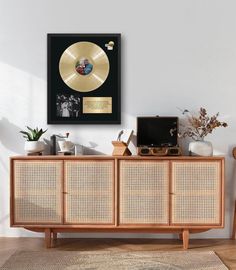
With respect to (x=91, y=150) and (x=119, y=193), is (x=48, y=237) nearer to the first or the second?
(x=119, y=193)

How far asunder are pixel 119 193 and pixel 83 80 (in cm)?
119

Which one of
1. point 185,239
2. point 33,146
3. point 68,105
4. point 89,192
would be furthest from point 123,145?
point 185,239

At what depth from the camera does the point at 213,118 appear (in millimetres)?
4633

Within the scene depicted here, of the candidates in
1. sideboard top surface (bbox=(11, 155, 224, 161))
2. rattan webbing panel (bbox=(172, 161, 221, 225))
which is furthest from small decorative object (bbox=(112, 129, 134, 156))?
rattan webbing panel (bbox=(172, 161, 221, 225))

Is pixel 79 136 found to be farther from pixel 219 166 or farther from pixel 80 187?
pixel 219 166

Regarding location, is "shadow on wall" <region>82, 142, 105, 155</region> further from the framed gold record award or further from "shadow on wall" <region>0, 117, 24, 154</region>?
"shadow on wall" <region>0, 117, 24, 154</region>

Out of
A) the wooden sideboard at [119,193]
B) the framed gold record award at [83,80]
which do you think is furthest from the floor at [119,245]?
the framed gold record award at [83,80]

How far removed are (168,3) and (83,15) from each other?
0.84 metres

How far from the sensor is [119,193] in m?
4.43

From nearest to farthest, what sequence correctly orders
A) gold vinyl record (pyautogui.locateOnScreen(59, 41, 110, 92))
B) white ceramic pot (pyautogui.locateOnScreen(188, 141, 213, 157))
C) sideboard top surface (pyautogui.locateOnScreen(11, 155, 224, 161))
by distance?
1. sideboard top surface (pyautogui.locateOnScreen(11, 155, 224, 161))
2. white ceramic pot (pyautogui.locateOnScreen(188, 141, 213, 157))
3. gold vinyl record (pyautogui.locateOnScreen(59, 41, 110, 92))

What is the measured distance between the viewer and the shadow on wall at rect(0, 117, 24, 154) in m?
4.88

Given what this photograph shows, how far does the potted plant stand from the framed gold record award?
0.19 metres

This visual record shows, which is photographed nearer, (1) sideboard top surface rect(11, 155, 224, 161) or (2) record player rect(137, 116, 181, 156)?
(1) sideboard top surface rect(11, 155, 224, 161)

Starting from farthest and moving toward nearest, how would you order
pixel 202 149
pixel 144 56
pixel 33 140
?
pixel 144 56
pixel 33 140
pixel 202 149
